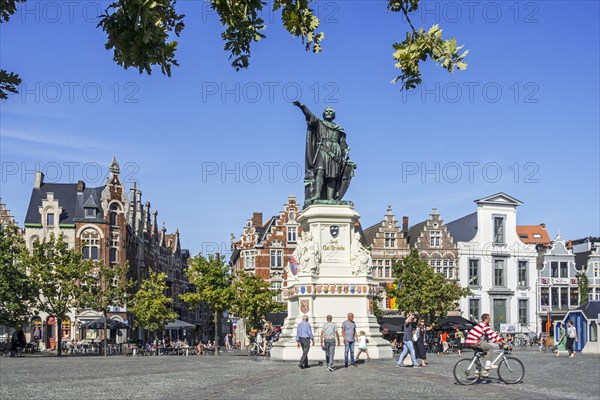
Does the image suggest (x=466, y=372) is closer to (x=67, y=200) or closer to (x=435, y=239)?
(x=435, y=239)

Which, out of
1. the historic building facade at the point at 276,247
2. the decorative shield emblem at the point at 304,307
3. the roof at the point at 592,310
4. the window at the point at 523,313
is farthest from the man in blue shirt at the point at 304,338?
the window at the point at 523,313

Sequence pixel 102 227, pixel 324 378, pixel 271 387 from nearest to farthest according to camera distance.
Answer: pixel 271 387, pixel 324 378, pixel 102 227

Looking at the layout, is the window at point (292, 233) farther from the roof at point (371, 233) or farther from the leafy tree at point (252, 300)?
the leafy tree at point (252, 300)

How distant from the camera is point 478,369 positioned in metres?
17.3

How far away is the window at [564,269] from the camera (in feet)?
237

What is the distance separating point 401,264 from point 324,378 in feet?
136

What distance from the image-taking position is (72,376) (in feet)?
71.7

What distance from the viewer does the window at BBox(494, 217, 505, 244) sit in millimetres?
69938

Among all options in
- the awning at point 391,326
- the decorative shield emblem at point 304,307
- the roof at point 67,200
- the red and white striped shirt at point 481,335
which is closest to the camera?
the red and white striped shirt at point 481,335

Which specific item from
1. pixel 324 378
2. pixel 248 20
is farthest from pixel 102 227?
pixel 248 20

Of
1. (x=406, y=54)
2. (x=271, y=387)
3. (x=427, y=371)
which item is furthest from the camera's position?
(x=427, y=371)

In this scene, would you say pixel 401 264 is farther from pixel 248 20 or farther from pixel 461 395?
pixel 248 20

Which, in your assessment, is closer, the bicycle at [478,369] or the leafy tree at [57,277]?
the bicycle at [478,369]

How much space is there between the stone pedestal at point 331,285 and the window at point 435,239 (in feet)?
138
